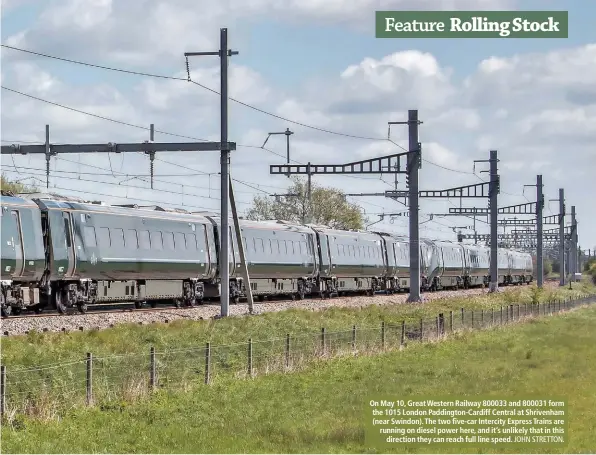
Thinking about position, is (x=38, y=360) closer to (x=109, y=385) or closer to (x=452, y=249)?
(x=109, y=385)

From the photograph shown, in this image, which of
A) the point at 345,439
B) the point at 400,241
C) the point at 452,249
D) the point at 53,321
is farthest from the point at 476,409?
the point at 452,249

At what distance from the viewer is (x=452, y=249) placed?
85.2 metres

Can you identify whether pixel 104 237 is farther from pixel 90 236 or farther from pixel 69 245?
pixel 69 245

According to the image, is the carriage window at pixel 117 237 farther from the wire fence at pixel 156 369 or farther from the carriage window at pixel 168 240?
the wire fence at pixel 156 369

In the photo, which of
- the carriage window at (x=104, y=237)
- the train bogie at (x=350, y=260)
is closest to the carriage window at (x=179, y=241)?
the carriage window at (x=104, y=237)

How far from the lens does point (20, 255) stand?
33594 millimetres

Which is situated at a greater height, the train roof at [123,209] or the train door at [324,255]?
the train roof at [123,209]

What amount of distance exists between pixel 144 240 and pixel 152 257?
0.71m

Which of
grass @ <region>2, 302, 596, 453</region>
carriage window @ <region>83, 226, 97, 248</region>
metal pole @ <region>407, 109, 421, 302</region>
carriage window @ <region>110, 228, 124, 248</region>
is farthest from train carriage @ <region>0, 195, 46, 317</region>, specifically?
metal pole @ <region>407, 109, 421, 302</region>

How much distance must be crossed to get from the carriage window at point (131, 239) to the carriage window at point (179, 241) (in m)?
3.14

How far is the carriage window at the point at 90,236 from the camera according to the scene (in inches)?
1490

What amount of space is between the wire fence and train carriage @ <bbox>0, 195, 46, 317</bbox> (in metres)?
6.28

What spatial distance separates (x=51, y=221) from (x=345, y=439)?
18.8 m

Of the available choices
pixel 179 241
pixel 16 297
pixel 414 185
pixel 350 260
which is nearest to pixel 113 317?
pixel 16 297
